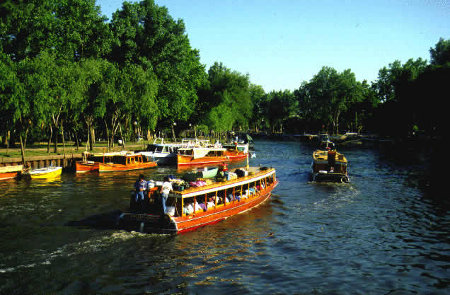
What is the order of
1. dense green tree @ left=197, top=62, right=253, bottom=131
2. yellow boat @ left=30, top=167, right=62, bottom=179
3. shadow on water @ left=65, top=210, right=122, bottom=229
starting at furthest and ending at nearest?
1. dense green tree @ left=197, top=62, right=253, bottom=131
2. yellow boat @ left=30, top=167, right=62, bottom=179
3. shadow on water @ left=65, top=210, right=122, bottom=229

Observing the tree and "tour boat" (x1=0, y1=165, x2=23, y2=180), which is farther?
the tree

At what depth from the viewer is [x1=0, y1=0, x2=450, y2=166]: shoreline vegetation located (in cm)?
4425

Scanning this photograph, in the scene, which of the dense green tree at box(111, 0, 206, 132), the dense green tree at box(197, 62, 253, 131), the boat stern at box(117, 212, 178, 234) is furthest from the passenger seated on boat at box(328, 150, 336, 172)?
the dense green tree at box(197, 62, 253, 131)

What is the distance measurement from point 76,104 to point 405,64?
116 m

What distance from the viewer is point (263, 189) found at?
99.5ft

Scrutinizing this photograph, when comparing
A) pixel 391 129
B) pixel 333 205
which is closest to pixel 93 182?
pixel 333 205

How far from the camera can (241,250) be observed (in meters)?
19.4

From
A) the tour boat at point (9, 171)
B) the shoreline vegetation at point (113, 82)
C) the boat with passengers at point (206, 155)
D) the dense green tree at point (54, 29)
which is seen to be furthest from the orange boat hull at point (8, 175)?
the boat with passengers at point (206, 155)

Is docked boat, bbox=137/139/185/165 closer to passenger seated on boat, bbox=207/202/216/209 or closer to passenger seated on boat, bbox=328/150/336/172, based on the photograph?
passenger seated on boat, bbox=328/150/336/172

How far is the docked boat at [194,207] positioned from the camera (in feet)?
67.7

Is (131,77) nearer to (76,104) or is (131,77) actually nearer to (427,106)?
(76,104)

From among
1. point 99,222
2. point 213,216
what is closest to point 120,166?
point 99,222

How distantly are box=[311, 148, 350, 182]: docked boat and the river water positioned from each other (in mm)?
8075

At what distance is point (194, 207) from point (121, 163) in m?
28.5
